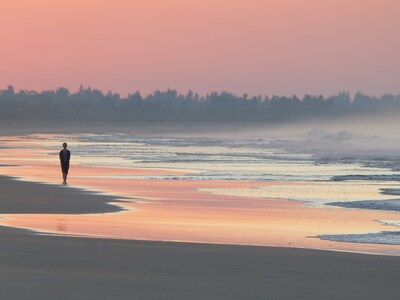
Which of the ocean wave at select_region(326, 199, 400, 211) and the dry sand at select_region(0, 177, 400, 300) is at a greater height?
the dry sand at select_region(0, 177, 400, 300)

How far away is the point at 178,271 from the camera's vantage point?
12.0 metres

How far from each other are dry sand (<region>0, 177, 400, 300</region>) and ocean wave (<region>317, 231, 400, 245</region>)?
162cm

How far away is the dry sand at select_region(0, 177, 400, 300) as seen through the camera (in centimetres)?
1060

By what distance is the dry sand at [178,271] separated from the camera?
10.6m

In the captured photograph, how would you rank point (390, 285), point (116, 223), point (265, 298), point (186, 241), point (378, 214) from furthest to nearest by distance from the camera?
point (378, 214) < point (116, 223) < point (186, 241) < point (390, 285) < point (265, 298)

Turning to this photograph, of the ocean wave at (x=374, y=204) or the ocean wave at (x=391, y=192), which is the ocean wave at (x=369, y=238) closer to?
the ocean wave at (x=374, y=204)

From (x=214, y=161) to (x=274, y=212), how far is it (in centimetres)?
2552

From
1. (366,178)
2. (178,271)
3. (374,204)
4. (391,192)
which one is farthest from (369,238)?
(366,178)

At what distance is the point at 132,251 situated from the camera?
13641 millimetres

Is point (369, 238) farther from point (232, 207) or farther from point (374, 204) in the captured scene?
point (374, 204)

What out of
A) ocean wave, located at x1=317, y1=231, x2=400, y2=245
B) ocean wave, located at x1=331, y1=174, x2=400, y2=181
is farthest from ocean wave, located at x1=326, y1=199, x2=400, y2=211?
ocean wave, located at x1=331, y1=174, x2=400, y2=181

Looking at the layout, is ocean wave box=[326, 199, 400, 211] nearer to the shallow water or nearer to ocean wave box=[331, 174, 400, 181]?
the shallow water

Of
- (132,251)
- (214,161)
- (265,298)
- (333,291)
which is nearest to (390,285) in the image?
(333,291)

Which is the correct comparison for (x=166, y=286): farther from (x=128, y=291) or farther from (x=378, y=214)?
(x=378, y=214)
